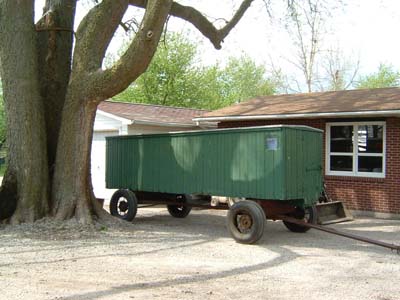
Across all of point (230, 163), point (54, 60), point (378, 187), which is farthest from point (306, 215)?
point (54, 60)

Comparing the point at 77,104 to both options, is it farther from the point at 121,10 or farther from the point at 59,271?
the point at 59,271

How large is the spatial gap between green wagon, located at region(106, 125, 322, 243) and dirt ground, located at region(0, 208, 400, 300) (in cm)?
66

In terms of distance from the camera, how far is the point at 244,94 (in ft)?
183

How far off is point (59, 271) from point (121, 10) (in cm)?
638

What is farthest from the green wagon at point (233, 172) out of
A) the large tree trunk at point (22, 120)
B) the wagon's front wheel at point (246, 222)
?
the large tree trunk at point (22, 120)

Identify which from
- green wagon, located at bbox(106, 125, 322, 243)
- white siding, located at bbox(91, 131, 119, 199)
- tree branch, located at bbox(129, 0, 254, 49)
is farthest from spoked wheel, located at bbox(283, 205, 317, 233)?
white siding, located at bbox(91, 131, 119, 199)

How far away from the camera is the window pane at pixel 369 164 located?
1474 centimetres

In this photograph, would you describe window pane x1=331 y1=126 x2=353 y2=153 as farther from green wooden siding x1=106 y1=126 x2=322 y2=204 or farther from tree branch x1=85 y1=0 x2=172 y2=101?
tree branch x1=85 y1=0 x2=172 y2=101

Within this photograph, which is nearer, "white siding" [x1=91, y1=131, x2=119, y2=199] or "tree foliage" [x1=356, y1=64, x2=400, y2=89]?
"white siding" [x1=91, y1=131, x2=119, y2=199]

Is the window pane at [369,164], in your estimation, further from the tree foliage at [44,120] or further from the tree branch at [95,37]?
the tree branch at [95,37]

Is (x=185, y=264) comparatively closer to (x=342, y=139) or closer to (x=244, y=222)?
(x=244, y=222)

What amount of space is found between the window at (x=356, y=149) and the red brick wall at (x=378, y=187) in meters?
0.17

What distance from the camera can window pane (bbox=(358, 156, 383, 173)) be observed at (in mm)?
14742

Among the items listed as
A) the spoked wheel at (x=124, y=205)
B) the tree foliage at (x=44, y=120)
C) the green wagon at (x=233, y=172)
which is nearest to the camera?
the green wagon at (x=233, y=172)
